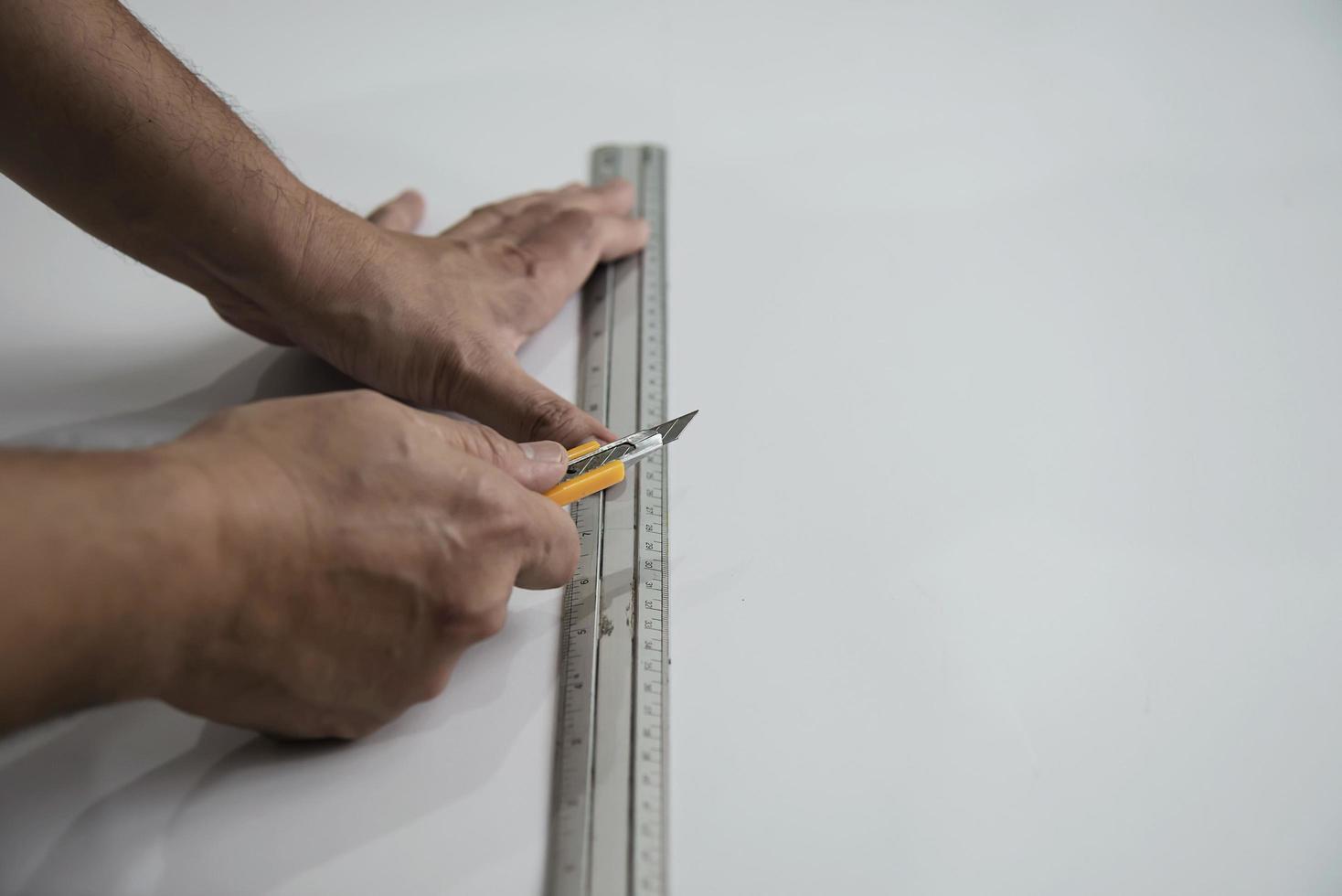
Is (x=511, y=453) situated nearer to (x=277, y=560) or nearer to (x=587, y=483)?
(x=587, y=483)

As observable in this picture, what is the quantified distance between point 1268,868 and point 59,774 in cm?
115

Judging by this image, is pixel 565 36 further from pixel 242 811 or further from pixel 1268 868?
pixel 1268 868

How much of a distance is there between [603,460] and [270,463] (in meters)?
0.40

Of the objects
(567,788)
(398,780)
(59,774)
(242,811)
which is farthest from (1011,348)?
(59,774)

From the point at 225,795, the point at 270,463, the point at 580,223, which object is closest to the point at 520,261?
the point at 580,223

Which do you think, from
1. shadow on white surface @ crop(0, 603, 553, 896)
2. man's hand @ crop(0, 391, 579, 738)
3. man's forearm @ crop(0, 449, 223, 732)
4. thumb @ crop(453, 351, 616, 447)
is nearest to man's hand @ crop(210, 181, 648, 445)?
thumb @ crop(453, 351, 616, 447)

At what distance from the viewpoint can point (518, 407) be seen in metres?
1.23

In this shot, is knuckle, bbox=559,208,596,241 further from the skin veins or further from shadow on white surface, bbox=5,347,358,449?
shadow on white surface, bbox=5,347,358,449

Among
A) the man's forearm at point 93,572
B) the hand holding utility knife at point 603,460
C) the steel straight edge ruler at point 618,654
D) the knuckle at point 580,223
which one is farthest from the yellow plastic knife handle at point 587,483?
the knuckle at point 580,223

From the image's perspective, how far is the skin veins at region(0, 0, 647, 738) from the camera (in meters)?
0.71

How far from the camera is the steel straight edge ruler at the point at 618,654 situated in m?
0.91

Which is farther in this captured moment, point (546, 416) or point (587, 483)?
point (546, 416)

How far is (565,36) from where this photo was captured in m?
1.96

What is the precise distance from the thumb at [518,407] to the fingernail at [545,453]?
117 millimetres
